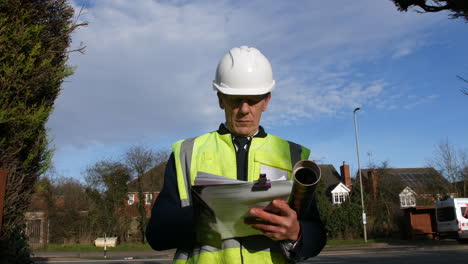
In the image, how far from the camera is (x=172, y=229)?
1653mm

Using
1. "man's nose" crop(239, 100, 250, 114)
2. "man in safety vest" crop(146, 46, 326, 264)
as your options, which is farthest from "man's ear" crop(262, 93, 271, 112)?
"man's nose" crop(239, 100, 250, 114)

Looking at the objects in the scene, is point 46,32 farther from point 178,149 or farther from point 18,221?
point 178,149

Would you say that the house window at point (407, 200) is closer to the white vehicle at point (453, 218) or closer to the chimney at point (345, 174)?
the white vehicle at point (453, 218)

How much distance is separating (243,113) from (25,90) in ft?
15.4

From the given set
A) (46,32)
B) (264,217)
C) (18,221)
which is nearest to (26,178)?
(18,221)

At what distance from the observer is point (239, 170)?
1.88m

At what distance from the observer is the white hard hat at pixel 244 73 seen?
6.26 feet

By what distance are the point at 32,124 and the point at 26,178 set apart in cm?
95

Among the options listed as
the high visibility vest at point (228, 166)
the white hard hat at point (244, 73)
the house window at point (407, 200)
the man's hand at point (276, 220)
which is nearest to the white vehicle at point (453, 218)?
the house window at point (407, 200)

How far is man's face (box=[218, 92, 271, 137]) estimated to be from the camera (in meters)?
1.92

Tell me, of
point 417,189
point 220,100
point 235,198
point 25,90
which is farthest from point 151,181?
point 235,198

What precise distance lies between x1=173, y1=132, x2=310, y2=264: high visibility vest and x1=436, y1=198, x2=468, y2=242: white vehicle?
2493 centimetres

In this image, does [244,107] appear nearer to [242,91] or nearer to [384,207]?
[242,91]

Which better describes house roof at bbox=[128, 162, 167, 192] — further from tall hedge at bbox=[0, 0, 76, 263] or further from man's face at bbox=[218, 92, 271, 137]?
man's face at bbox=[218, 92, 271, 137]
